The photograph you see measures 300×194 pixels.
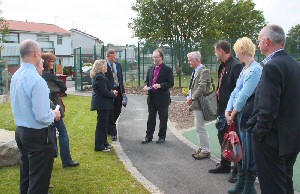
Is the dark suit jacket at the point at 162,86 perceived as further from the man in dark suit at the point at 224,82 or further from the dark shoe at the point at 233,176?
the dark shoe at the point at 233,176

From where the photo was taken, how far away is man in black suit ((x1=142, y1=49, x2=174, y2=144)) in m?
8.46

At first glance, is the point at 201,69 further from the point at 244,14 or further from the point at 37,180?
the point at 244,14

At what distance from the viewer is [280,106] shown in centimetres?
372

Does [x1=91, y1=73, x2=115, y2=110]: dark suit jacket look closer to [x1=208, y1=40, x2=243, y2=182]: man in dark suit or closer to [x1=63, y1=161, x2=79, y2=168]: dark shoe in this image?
[x1=63, y1=161, x2=79, y2=168]: dark shoe

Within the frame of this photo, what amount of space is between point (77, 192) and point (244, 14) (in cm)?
4785

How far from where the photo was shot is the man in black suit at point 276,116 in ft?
12.0

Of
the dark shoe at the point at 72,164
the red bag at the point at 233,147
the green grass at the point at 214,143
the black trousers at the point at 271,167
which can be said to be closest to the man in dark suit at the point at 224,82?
the red bag at the point at 233,147

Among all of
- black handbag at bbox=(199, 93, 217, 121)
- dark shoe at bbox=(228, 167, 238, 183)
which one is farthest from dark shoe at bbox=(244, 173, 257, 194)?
black handbag at bbox=(199, 93, 217, 121)

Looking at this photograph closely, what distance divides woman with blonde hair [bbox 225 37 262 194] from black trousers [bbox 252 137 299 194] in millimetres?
901

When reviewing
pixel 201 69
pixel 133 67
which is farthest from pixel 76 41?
pixel 201 69

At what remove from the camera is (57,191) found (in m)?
5.51

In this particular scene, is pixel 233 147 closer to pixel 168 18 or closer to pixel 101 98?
pixel 101 98

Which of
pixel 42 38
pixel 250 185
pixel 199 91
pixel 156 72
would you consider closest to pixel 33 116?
pixel 250 185

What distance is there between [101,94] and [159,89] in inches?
57.7
